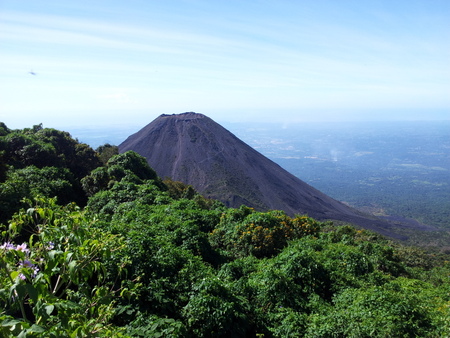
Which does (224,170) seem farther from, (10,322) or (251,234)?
(10,322)

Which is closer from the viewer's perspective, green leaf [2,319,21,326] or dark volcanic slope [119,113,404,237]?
green leaf [2,319,21,326]

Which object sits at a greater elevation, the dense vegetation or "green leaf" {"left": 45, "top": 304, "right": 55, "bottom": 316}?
"green leaf" {"left": 45, "top": 304, "right": 55, "bottom": 316}

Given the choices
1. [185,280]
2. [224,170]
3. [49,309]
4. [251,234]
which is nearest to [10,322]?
[49,309]

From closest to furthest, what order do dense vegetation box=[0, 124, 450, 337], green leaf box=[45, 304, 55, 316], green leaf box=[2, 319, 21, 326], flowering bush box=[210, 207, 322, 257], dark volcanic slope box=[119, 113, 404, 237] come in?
green leaf box=[2, 319, 21, 326] < green leaf box=[45, 304, 55, 316] < dense vegetation box=[0, 124, 450, 337] < flowering bush box=[210, 207, 322, 257] < dark volcanic slope box=[119, 113, 404, 237]

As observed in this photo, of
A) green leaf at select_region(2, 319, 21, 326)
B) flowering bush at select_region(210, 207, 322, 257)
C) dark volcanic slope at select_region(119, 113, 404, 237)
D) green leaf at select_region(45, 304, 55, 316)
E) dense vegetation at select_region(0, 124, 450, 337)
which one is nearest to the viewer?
green leaf at select_region(2, 319, 21, 326)

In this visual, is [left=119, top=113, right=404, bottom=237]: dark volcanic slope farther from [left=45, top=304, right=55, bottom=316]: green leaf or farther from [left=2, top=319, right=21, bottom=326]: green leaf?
[left=2, top=319, right=21, bottom=326]: green leaf

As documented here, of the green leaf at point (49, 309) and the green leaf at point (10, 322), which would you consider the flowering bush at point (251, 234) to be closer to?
the green leaf at point (49, 309)

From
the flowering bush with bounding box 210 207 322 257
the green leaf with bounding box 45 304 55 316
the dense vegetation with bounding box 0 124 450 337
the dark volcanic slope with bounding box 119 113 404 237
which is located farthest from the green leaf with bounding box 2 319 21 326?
the dark volcanic slope with bounding box 119 113 404 237
